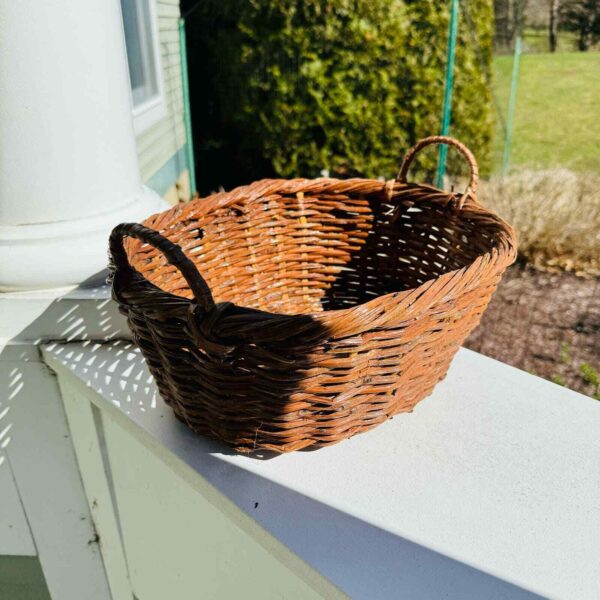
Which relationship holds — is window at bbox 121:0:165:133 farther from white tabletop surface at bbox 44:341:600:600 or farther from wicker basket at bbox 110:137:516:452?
white tabletop surface at bbox 44:341:600:600

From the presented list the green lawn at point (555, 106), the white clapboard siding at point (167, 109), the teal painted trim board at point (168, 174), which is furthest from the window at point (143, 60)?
the green lawn at point (555, 106)

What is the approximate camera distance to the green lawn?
6.78m

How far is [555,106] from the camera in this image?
8211mm

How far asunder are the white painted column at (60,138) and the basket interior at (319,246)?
0.18 m

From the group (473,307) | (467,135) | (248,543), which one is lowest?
(467,135)

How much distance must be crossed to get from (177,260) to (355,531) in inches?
16.3

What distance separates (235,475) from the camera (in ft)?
2.97

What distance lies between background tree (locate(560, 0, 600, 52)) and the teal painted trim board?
263 inches

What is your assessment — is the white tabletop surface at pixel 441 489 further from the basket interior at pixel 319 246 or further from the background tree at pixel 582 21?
the background tree at pixel 582 21

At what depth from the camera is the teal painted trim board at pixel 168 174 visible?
3.73m

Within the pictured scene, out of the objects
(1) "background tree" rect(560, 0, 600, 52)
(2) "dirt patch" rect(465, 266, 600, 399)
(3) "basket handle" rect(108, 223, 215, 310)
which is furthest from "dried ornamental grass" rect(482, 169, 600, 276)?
(1) "background tree" rect(560, 0, 600, 52)

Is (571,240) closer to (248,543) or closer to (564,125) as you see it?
(248,543)

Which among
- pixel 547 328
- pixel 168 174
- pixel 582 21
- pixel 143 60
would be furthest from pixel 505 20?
pixel 547 328

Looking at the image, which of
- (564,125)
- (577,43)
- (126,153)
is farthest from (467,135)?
(577,43)
